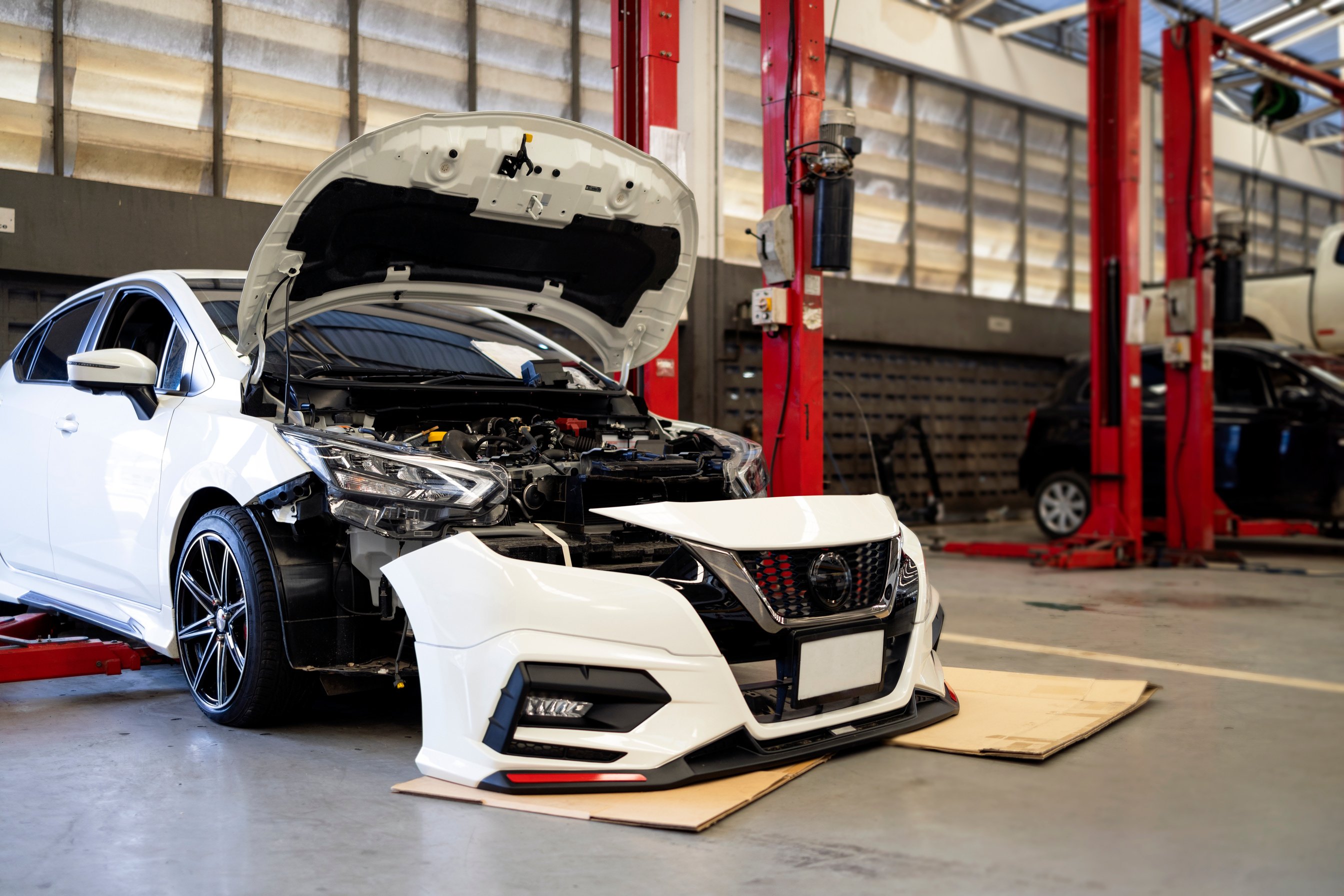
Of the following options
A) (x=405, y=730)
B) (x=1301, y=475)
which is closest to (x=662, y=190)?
(x=405, y=730)

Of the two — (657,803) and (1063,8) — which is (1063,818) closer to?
(657,803)

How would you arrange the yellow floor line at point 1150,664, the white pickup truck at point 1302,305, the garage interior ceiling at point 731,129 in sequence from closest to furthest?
the yellow floor line at point 1150,664 < the garage interior ceiling at point 731,129 < the white pickup truck at point 1302,305

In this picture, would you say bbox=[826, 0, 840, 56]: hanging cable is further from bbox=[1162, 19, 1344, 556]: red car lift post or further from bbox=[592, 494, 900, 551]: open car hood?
bbox=[592, 494, 900, 551]: open car hood

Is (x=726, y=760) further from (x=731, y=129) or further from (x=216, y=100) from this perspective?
(x=731, y=129)

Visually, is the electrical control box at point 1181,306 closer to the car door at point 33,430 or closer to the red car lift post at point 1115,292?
the red car lift post at point 1115,292

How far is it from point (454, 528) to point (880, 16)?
32.4ft

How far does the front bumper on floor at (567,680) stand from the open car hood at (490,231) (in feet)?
3.54

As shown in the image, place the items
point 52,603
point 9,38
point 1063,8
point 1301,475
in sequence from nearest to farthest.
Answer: point 52,603 → point 9,38 → point 1301,475 → point 1063,8

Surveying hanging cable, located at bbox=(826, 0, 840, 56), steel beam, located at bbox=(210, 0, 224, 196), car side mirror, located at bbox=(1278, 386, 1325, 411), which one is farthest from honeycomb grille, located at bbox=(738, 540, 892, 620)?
car side mirror, located at bbox=(1278, 386, 1325, 411)

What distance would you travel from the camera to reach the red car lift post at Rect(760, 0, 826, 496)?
5.46m

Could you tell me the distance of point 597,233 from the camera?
3.76m

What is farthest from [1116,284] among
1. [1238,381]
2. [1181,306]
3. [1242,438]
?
[1242,438]

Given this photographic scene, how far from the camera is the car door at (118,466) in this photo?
134 inches

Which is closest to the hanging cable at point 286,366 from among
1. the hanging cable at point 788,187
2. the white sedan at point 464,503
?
the white sedan at point 464,503
